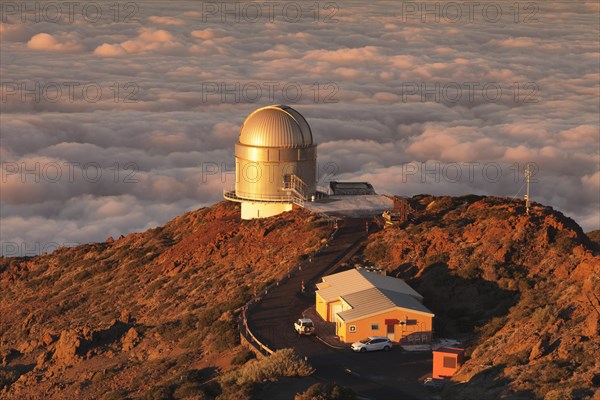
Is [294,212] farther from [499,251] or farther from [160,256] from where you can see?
[499,251]

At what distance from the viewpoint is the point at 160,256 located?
71.2 metres

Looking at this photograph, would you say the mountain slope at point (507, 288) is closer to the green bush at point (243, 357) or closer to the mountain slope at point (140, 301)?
the mountain slope at point (140, 301)

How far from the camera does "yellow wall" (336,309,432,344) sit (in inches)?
1923

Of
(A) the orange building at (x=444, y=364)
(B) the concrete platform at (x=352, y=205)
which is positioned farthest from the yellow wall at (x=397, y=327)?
(B) the concrete platform at (x=352, y=205)

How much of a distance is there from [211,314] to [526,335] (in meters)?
15.6

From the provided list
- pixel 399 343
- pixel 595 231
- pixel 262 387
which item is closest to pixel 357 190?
pixel 595 231

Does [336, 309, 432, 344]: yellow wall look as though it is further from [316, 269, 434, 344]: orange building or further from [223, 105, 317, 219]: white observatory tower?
[223, 105, 317, 219]: white observatory tower

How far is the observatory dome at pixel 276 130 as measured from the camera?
6994cm

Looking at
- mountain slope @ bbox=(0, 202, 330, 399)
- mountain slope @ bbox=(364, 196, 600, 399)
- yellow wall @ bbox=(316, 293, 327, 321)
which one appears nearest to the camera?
mountain slope @ bbox=(364, 196, 600, 399)

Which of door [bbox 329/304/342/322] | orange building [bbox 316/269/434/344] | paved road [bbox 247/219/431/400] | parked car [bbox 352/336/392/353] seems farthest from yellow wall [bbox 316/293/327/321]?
parked car [bbox 352/336/392/353]

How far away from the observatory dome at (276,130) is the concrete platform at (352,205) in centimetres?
352

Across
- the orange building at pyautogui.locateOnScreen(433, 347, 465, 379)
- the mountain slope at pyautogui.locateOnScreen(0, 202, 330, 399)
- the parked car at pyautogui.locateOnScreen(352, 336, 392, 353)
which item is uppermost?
the orange building at pyautogui.locateOnScreen(433, 347, 465, 379)

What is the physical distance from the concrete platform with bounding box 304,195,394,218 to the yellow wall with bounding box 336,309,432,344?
19468mm

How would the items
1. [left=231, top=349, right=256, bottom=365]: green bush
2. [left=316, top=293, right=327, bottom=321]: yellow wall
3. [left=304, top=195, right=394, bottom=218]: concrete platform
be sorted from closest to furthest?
[left=231, top=349, right=256, bottom=365]: green bush < [left=316, top=293, right=327, bottom=321]: yellow wall < [left=304, top=195, right=394, bottom=218]: concrete platform
